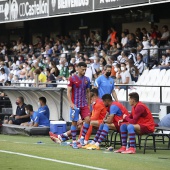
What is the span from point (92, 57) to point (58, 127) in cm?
1092

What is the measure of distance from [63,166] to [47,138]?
7.04 metres

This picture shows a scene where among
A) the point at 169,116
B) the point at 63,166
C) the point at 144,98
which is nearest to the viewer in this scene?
the point at 63,166

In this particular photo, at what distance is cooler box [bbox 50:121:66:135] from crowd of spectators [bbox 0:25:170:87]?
4922mm

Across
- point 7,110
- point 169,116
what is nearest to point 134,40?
point 7,110

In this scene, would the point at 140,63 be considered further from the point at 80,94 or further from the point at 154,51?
the point at 80,94

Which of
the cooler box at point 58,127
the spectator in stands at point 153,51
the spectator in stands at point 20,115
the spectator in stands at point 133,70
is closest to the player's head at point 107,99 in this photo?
the cooler box at point 58,127

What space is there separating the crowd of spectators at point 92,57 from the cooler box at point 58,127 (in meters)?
4.92

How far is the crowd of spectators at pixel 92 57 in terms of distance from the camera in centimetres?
2569

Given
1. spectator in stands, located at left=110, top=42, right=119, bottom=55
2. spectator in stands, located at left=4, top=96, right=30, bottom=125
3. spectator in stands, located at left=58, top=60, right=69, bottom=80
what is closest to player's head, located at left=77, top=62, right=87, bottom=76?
spectator in stands, located at left=4, top=96, right=30, bottom=125

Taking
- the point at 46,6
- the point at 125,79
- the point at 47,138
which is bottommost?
the point at 47,138

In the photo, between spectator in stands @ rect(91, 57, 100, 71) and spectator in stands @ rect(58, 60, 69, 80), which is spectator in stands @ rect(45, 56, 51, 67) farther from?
spectator in stands @ rect(91, 57, 100, 71)

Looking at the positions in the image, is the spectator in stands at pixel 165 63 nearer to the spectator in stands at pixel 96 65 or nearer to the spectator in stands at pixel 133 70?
the spectator in stands at pixel 133 70

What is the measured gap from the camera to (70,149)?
15953 millimetres

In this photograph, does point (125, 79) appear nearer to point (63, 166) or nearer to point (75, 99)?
point (75, 99)
